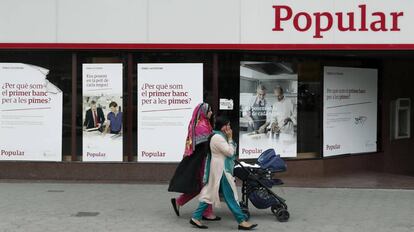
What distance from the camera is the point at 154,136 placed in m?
11.0

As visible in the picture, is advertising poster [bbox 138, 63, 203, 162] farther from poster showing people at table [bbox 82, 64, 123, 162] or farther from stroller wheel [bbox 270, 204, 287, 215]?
stroller wheel [bbox 270, 204, 287, 215]

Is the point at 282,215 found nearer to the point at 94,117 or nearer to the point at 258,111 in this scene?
the point at 258,111

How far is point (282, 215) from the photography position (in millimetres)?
7832

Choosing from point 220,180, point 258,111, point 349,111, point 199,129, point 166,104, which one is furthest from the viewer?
point 349,111

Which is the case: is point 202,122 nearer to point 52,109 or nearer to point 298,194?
point 298,194

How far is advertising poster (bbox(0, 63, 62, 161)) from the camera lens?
36.6 feet

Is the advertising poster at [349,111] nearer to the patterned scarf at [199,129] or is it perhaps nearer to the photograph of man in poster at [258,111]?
the photograph of man in poster at [258,111]

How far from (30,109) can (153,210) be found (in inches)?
155
